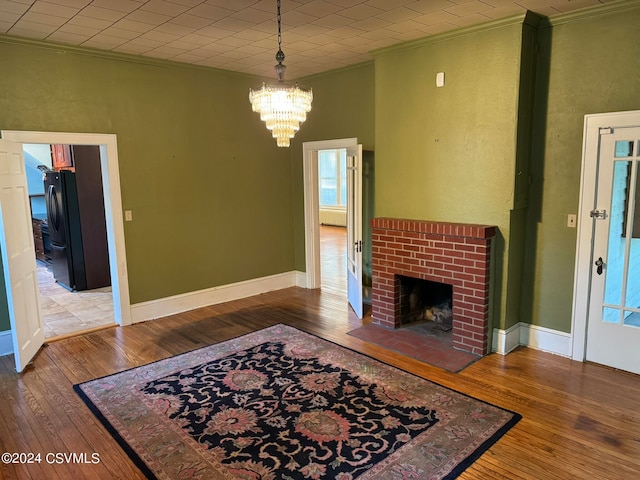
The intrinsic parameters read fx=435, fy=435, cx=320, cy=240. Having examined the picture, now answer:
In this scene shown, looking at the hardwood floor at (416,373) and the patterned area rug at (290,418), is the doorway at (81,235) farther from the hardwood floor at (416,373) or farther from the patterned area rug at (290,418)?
the patterned area rug at (290,418)

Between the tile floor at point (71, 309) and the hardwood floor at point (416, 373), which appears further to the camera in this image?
the tile floor at point (71, 309)

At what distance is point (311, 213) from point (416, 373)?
3.10 meters

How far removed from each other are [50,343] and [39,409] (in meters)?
1.47

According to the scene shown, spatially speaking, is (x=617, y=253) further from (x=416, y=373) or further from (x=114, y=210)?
(x=114, y=210)

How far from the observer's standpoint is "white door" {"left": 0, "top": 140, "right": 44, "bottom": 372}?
361 cm

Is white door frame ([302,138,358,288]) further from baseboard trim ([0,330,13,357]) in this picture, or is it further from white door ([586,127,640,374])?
baseboard trim ([0,330,13,357])

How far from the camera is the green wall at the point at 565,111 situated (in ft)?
11.0

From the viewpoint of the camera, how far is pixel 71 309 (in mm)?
5531

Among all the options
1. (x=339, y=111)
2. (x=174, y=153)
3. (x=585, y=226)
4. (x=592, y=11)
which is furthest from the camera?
(x=339, y=111)

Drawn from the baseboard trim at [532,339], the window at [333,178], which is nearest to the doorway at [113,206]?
the baseboard trim at [532,339]

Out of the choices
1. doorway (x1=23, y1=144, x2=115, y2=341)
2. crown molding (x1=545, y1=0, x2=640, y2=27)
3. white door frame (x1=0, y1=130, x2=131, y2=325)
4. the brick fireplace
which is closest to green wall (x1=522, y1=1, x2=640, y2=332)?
crown molding (x1=545, y1=0, x2=640, y2=27)

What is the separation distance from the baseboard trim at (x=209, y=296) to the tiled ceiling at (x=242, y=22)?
276cm

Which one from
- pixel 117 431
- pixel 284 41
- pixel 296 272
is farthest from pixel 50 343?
pixel 284 41

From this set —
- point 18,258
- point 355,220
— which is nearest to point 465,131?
point 355,220
